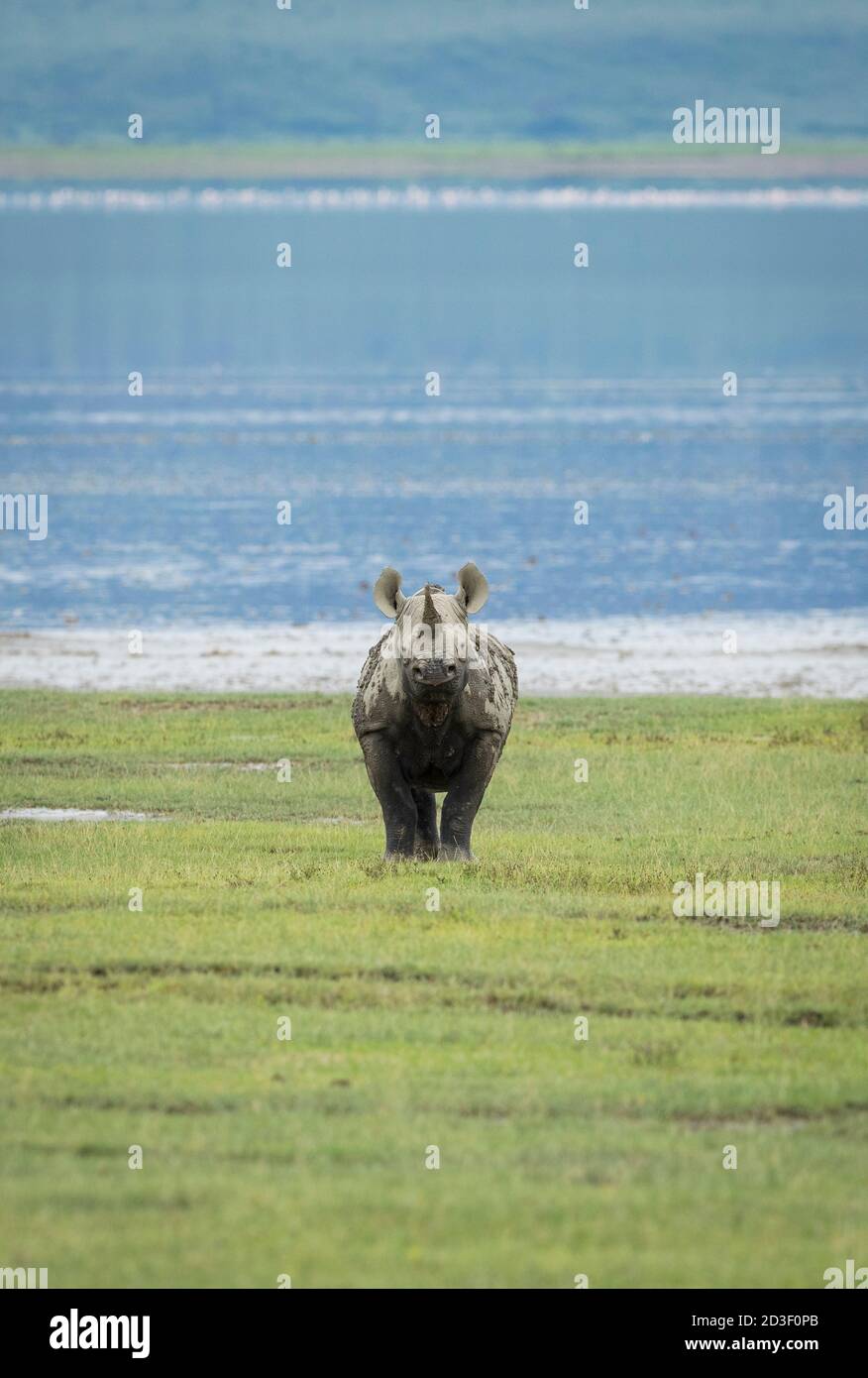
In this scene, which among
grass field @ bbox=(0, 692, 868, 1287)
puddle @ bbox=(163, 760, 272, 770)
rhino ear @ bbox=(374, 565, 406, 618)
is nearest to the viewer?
grass field @ bbox=(0, 692, 868, 1287)

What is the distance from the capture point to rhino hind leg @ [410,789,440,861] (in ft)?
57.6

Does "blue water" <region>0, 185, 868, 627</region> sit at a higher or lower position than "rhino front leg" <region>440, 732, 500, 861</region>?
higher

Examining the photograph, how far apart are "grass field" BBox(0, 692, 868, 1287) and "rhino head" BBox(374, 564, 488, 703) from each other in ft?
4.47

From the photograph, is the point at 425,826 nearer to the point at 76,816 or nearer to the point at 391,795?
the point at 391,795

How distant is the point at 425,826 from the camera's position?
17750mm

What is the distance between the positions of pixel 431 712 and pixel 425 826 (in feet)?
6.02

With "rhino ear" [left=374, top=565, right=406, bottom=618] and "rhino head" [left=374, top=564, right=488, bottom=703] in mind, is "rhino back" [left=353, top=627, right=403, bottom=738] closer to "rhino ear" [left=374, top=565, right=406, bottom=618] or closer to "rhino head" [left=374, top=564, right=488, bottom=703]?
"rhino head" [left=374, top=564, right=488, bottom=703]

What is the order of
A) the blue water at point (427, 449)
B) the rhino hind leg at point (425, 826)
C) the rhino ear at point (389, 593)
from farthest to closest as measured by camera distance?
the blue water at point (427, 449) → the rhino hind leg at point (425, 826) → the rhino ear at point (389, 593)

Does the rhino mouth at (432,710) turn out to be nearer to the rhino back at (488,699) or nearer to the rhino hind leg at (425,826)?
the rhino back at (488,699)

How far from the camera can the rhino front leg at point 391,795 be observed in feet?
55.1

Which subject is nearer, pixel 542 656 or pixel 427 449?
pixel 542 656

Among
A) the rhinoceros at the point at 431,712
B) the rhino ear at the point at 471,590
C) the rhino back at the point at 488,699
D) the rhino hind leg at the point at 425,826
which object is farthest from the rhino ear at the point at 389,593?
the rhino hind leg at the point at 425,826

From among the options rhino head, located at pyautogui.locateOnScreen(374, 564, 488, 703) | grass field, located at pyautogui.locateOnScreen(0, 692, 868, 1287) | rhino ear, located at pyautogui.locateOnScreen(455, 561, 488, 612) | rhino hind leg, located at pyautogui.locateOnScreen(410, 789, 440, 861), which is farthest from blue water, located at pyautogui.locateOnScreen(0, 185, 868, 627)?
rhino head, located at pyautogui.locateOnScreen(374, 564, 488, 703)

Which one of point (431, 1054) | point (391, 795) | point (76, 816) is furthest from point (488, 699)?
point (76, 816)
